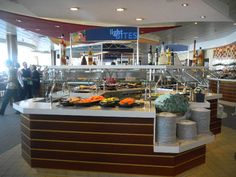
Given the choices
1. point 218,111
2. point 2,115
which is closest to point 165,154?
point 218,111

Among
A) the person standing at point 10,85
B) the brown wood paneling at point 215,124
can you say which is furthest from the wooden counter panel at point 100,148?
the person standing at point 10,85

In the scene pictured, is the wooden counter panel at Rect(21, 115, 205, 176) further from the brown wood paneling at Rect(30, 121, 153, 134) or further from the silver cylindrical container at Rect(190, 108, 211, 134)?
the silver cylindrical container at Rect(190, 108, 211, 134)

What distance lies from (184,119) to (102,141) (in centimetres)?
120

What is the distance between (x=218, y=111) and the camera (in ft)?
16.0

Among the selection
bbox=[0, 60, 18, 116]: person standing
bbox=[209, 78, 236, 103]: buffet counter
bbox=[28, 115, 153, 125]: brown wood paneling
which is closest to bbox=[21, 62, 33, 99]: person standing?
bbox=[0, 60, 18, 116]: person standing

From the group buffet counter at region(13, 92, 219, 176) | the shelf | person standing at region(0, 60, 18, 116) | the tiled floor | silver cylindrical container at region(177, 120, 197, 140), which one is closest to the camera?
the shelf

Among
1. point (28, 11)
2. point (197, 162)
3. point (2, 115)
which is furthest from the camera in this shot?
point (2, 115)

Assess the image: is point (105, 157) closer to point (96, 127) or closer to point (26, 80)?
point (96, 127)

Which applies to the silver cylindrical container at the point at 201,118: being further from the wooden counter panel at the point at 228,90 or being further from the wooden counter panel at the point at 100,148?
the wooden counter panel at the point at 228,90

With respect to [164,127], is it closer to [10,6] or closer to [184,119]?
[184,119]

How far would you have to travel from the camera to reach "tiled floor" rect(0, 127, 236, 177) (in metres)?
3.24

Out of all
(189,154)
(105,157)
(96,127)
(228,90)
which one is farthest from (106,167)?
(228,90)

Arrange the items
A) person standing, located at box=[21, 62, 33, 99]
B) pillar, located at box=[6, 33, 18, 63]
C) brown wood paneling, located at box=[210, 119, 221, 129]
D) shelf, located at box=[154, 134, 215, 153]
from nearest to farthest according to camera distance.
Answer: shelf, located at box=[154, 134, 215, 153] < brown wood paneling, located at box=[210, 119, 221, 129] < person standing, located at box=[21, 62, 33, 99] < pillar, located at box=[6, 33, 18, 63]

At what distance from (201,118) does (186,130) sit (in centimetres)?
38
